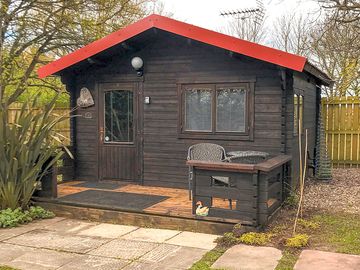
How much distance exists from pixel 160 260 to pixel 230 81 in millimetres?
3433

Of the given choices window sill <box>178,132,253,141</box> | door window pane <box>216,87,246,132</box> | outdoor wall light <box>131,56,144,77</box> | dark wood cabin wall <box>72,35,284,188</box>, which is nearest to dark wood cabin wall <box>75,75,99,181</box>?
dark wood cabin wall <box>72,35,284,188</box>

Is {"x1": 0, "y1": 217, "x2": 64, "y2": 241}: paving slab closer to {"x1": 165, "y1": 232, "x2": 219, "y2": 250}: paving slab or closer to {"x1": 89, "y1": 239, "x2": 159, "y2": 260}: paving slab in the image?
{"x1": 89, "y1": 239, "x2": 159, "y2": 260}: paving slab

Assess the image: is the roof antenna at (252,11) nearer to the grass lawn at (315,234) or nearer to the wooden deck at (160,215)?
the grass lawn at (315,234)

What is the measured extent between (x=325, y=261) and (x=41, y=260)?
2.64 meters

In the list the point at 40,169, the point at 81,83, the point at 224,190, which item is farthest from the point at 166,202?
the point at 81,83

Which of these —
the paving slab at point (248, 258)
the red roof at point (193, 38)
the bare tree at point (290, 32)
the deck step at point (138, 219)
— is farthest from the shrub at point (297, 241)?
the bare tree at point (290, 32)

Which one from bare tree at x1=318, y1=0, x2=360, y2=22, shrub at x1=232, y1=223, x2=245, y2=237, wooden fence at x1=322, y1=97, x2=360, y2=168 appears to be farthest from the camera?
wooden fence at x1=322, y1=97, x2=360, y2=168

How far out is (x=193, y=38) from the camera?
19.4ft

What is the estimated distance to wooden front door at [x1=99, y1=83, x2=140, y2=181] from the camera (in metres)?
7.14

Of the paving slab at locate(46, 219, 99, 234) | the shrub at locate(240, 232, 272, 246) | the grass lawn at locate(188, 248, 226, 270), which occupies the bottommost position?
the paving slab at locate(46, 219, 99, 234)

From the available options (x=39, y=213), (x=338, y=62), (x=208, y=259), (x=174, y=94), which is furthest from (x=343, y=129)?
(x=39, y=213)

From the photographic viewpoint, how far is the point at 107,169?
7367 mm

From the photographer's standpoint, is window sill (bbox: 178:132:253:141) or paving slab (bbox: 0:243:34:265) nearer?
paving slab (bbox: 0:243:34:265)

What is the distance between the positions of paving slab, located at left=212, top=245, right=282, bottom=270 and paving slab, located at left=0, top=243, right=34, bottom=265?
1.94 m
